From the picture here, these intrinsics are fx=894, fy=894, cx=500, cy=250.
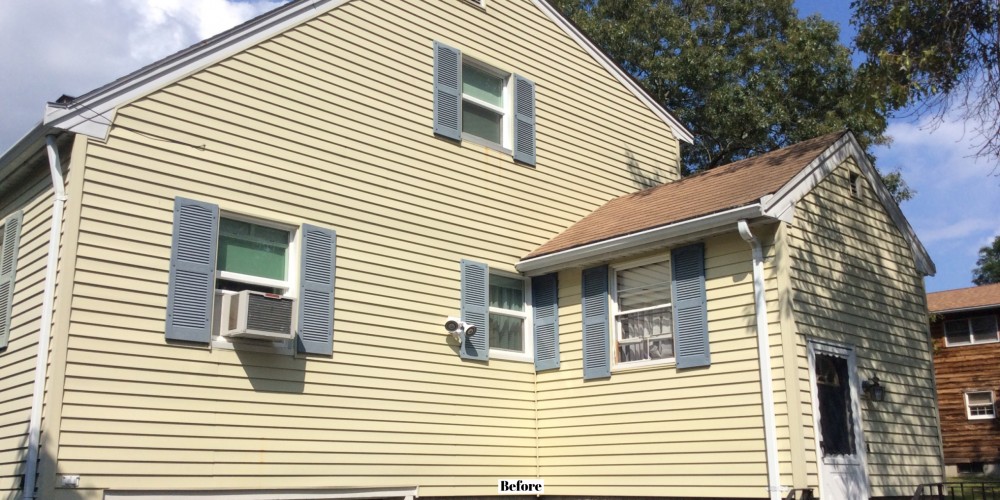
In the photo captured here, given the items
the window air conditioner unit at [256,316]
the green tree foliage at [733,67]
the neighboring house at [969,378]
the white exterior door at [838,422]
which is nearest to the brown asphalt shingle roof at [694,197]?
the white exterior door at [838,422]

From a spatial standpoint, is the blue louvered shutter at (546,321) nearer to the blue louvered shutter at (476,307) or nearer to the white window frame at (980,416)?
the blue louvered shutter at (476,307)

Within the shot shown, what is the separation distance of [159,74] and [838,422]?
8267 millimetres

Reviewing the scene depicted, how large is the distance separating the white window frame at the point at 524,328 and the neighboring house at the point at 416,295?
35mm

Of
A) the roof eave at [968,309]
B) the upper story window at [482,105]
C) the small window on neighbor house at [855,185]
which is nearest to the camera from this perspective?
the small window on neighbor house at [855,185]

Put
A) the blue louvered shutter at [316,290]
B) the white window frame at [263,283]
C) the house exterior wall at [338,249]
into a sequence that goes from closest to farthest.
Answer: the house exterior wall at [338,249]
the white window frame at [263,283]
the blue louvered shutter at [316,290]

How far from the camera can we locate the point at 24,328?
28.1 feet

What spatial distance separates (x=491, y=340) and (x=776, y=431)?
153 inches

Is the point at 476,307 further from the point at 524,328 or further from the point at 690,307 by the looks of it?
the point at 690,307

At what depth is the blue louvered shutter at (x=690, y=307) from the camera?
1027 centimetres

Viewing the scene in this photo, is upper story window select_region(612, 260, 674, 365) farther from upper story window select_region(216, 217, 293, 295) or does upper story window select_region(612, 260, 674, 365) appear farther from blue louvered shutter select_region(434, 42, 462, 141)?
upper story window select_region(216, 217, 293, 295)

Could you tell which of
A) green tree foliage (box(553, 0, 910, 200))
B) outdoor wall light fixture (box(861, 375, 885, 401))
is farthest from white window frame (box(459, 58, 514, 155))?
green tree foliage (box(553, 0, 910, 200))

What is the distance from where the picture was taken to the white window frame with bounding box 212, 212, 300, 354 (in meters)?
8.98

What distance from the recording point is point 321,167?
10.3m

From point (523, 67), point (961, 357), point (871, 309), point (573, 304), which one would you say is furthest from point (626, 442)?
point (961, 357)
